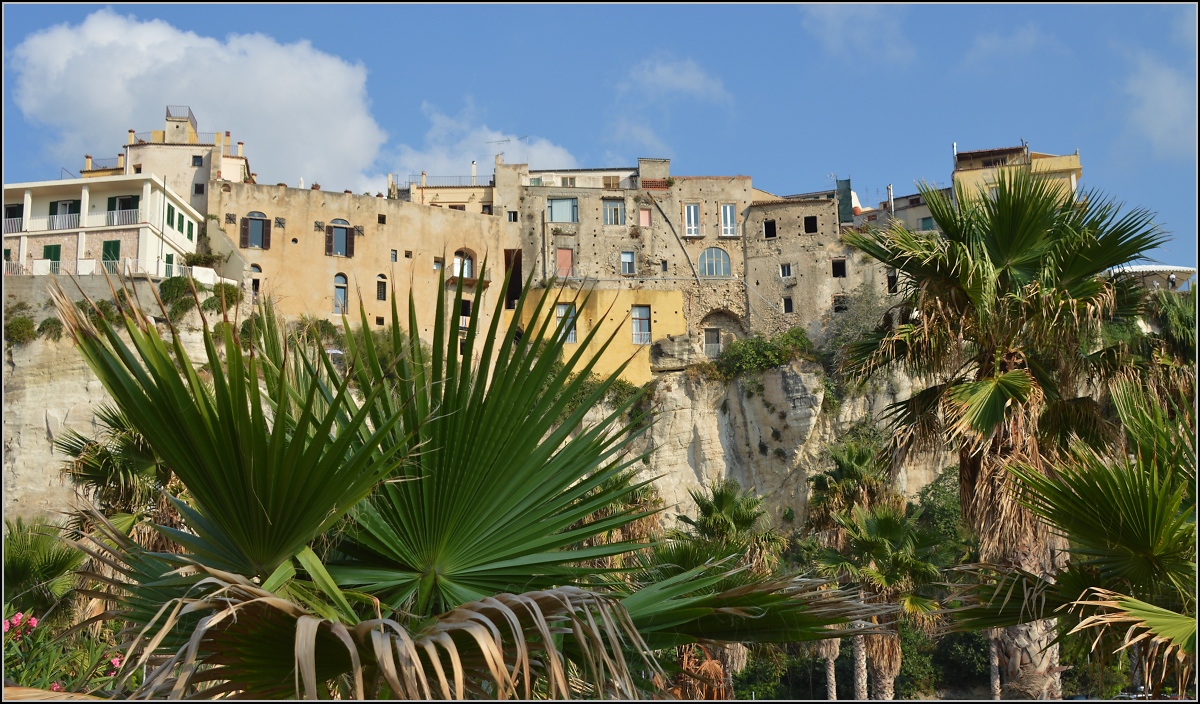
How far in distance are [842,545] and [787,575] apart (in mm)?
20471

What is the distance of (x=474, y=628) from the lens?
319 cm

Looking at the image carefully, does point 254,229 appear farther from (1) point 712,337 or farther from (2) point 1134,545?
(2) point 1134,545

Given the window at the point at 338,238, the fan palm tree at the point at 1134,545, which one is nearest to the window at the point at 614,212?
the window at the point at 338,238

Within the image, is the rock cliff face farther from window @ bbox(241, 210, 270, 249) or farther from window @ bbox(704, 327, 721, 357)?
window @ bbox(241, 210, 270, 249)

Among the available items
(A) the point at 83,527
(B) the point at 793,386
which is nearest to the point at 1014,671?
(A) the point at 83,527

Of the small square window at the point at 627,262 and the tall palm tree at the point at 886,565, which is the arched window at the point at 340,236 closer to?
the small square window at the point at 627,262

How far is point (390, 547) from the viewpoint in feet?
13.9

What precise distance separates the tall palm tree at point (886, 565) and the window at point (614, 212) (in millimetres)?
30520

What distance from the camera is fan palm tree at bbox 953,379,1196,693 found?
528 cm

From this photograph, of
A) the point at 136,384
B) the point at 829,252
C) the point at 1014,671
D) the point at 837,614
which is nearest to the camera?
the point at 136,384

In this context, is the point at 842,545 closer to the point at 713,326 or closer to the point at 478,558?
the point at 478,558

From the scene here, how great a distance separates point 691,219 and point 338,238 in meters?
16.4

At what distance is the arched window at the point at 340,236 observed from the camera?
46562mm

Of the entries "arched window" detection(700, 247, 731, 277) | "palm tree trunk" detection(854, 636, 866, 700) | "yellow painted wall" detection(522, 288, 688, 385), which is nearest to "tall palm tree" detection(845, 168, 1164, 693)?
"palm tree trunk" detection(854, 636, 866, 700)
